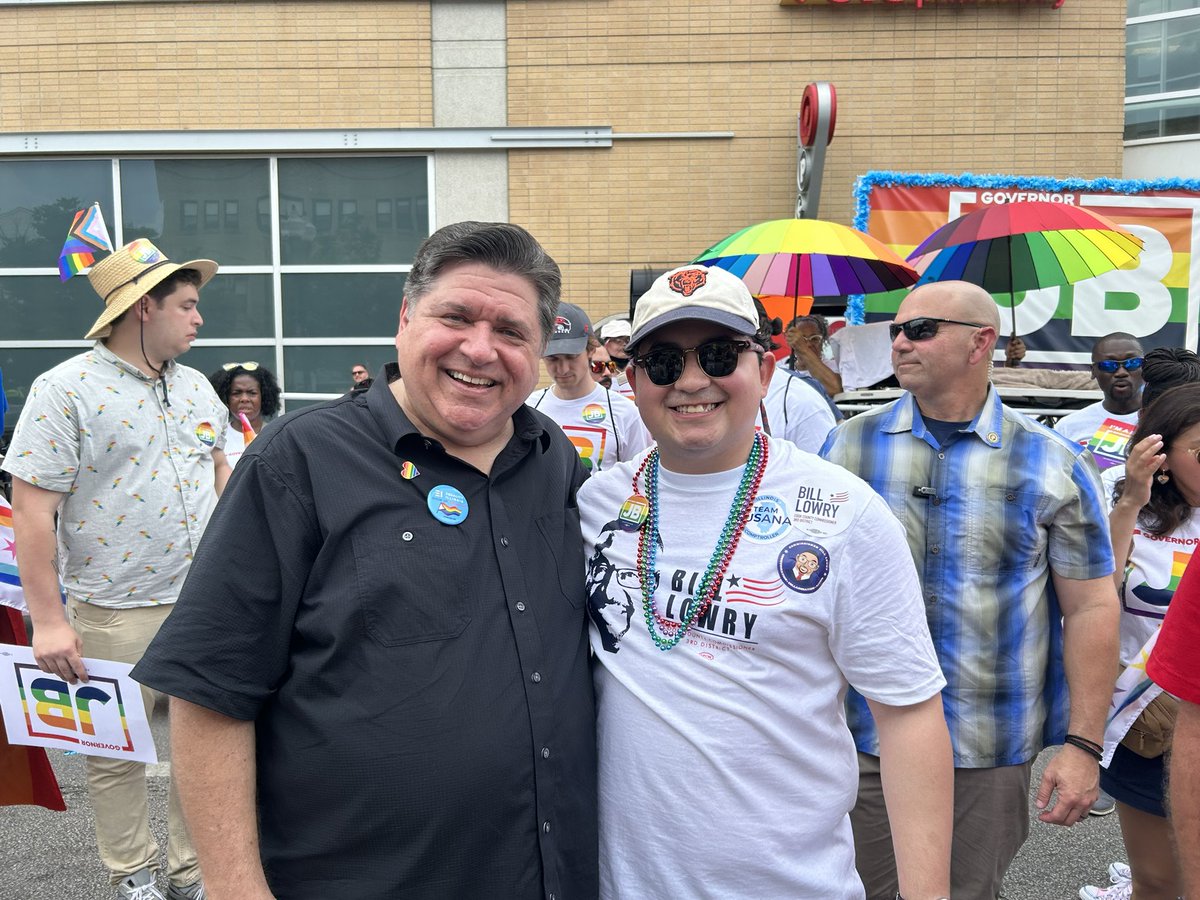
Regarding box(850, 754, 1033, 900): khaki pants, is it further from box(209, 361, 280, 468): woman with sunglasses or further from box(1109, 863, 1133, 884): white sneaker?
box(209, 361, 280, 468): woman with sunglasses

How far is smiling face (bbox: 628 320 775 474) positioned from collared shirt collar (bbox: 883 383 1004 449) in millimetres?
Result: 1174

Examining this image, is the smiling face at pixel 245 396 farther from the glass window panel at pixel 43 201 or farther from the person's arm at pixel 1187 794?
the person's arm at pixel 1187 794

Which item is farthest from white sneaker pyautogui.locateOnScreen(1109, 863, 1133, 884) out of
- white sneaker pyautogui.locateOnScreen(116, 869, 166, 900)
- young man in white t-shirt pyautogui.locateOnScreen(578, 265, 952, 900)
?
white sneaker pyautogui.locateOnScreen(116, 869, 166, 900)

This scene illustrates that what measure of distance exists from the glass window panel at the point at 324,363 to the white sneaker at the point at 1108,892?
983cm

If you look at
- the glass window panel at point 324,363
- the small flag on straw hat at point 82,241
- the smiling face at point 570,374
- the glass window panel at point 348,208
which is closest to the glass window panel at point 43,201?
the glass window panel at point 348,208

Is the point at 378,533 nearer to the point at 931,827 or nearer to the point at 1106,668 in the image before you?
the point at 931,827

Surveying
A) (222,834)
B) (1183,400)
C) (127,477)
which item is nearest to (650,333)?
(222,834)

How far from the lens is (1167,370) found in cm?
462

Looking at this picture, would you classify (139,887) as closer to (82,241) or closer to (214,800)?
(214,800)

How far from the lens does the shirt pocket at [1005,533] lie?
2.80 metres

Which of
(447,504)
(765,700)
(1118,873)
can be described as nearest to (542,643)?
(447,504)

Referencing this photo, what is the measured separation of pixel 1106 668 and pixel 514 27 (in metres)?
10.5

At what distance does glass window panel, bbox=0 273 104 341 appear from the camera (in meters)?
12.1

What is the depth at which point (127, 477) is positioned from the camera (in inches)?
142
